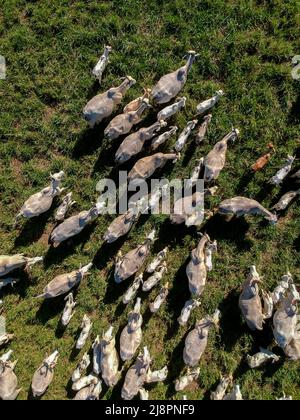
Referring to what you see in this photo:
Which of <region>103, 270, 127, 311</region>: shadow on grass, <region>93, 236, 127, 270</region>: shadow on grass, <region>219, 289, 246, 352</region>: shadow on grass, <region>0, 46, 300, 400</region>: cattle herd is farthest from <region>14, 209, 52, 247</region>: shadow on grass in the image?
<region>219, 289, 246, 352</region>: shadow on grass

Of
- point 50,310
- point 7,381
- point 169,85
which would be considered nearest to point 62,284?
point 50,310

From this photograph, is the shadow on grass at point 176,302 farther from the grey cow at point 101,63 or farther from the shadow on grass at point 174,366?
the grey cow at point 101,63

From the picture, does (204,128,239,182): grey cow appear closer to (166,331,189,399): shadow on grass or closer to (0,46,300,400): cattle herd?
(0,46,300,400): cattle herd

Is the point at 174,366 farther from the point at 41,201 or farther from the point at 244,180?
the point at 41,201

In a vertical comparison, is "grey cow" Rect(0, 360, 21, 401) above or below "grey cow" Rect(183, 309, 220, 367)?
above

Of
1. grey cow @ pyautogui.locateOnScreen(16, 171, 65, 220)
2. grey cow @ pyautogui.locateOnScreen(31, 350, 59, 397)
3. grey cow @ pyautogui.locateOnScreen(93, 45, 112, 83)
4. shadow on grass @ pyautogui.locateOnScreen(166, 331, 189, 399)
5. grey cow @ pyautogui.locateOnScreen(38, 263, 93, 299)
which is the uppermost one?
grey cow @ pyautogui.locateOnScreen(93, 45, 112, 83)

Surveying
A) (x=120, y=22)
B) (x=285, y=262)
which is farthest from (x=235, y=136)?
(x=120, y=22)
